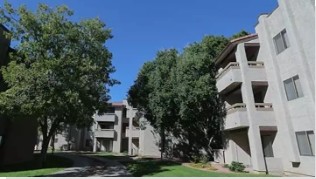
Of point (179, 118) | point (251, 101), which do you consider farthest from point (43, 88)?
point (251, 101)

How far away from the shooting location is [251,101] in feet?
68.4

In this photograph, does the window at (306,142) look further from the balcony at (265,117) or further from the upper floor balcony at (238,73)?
the upper floor balcony at (238,73)

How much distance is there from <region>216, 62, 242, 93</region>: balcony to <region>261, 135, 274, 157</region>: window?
4.89 m

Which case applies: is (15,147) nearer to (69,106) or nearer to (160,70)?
(69,106)

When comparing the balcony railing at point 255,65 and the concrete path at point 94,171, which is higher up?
the balcony railing at point 255,65

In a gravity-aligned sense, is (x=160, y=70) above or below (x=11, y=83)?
above

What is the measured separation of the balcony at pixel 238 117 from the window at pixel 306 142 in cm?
387

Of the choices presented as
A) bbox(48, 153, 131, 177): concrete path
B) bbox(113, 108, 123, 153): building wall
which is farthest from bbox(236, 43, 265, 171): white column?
bbox(113, 108, 123, 153): building wall

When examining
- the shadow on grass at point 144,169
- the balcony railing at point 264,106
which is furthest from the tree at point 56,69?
the balcony railing at point 264,106

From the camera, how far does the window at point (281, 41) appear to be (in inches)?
770

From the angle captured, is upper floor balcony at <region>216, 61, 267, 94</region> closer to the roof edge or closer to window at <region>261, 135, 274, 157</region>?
the roof edge

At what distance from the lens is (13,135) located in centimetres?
2645

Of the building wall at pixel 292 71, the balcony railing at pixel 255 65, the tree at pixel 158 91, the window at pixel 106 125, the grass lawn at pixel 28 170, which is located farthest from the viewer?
the window at pixel 106 125

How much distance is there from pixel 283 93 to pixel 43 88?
17.4m
